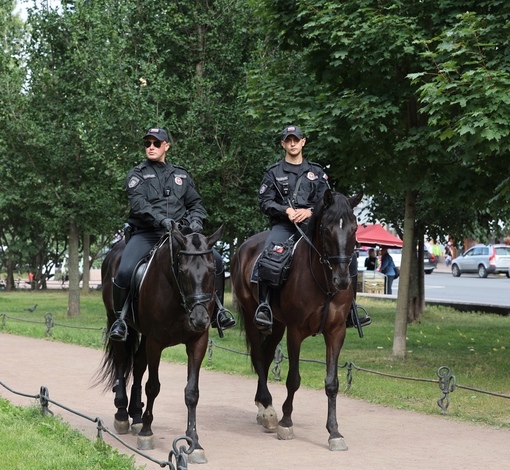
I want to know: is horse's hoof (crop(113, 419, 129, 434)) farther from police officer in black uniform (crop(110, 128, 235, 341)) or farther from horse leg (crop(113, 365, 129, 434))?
police officer in black uniform (crop(110, 128, 235, 341))

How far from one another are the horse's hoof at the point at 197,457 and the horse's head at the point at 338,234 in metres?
1.99

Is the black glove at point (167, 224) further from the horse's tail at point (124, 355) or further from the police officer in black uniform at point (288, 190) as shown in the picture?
the horse's tail at point (124, 355)

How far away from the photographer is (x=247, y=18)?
2434cm

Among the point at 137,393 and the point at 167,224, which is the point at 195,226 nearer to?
the point at 167,224

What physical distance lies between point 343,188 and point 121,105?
630 centimetres

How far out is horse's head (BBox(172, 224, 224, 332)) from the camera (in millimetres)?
9078

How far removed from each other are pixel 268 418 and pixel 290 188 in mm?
2472

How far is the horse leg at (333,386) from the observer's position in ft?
31.6

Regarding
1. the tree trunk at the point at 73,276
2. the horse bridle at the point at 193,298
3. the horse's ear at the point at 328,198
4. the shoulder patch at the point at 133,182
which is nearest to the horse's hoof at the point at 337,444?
the horse bridle at the point at 193,298


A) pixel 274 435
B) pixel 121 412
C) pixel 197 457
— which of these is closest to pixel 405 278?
pixel 274 435

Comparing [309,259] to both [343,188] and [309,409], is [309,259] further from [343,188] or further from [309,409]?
[343,188]

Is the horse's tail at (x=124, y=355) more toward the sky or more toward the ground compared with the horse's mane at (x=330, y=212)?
more toward the ground

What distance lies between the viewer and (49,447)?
9102mm

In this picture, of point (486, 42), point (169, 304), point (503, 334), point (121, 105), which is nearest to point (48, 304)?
point (121, 105)
